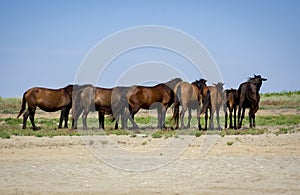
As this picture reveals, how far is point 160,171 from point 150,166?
0.71 meters

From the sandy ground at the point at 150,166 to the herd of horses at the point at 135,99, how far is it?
13.5ft

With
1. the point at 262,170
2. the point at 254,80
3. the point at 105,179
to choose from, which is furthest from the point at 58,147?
the point at 254,80

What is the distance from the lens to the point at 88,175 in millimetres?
11156

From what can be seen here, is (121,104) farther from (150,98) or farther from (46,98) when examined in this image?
(46,98)

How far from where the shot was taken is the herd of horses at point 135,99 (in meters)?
22.3

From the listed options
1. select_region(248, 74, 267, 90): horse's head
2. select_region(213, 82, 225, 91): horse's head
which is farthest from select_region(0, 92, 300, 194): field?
select_region(248, 74, 267, 90): horse's head

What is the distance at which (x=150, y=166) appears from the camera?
12.4 m

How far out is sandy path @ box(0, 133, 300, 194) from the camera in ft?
32.0

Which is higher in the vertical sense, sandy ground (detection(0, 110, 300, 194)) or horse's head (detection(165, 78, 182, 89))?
horse's head (detection(165, 78, 182, 89))

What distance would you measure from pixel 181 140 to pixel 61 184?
329 inches

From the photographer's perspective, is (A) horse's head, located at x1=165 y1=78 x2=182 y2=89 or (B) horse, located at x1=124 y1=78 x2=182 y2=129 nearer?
(B) horse, located at x1=124 y1=78 x2=182 y2=129

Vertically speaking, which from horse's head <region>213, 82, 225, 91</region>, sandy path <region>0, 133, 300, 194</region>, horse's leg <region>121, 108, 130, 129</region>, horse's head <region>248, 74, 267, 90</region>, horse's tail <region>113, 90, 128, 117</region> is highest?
horse's head <region>248, 74, 267, 90</region>

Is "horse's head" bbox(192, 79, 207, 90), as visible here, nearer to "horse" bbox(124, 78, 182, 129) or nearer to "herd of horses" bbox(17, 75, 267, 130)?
"herd of horses" bbox(17, 75, 267, 130)

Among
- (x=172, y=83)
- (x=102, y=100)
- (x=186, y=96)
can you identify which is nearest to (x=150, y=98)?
(x=172, y=83)
